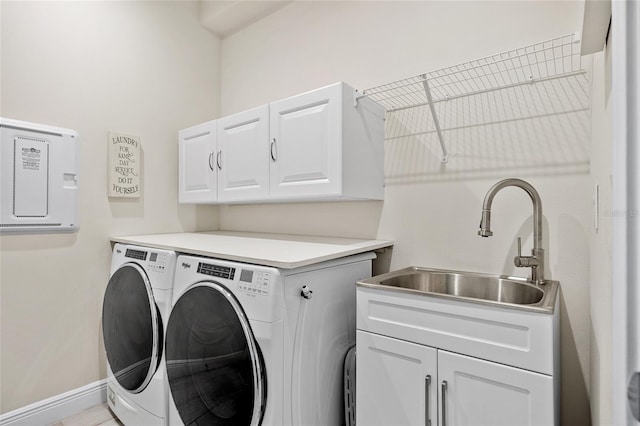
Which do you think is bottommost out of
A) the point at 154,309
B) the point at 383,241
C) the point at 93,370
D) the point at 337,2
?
the point at 93,370

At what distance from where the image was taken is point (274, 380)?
4.18 feet

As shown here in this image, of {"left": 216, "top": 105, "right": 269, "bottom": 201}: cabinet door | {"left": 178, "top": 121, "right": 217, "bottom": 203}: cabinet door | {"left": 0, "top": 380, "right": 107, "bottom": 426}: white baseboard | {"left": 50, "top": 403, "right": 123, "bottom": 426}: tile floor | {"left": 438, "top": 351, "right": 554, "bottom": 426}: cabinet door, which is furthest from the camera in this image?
{"left": 178, "top": 121, "right": 217, "bottom": 203}: cabinet door

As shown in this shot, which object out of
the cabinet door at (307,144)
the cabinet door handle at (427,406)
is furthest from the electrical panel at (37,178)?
the cabinet door handle at (427,406)

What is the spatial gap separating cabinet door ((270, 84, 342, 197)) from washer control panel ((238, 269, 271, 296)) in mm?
593

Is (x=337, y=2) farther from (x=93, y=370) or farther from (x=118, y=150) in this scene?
(x=93, y=370)

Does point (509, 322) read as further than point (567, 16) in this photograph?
No

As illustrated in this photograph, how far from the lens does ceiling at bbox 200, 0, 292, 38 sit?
251 cm

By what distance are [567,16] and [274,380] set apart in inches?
77.1

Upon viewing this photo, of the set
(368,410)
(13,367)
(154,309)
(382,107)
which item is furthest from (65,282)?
(382,107)

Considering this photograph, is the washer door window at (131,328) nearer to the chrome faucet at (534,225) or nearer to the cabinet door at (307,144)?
the cabinet door at (307,144)

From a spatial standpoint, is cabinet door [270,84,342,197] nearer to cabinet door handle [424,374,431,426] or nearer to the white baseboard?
cabinet door handle [424,374,431,426]

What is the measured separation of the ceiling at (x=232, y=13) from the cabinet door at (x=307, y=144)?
3.55ft

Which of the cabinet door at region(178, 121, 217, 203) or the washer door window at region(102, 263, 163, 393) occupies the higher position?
the cabinet door at region(178, 121, 217, 203)

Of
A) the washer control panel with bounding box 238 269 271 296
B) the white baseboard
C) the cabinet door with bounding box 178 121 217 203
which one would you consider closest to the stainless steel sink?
the washer control panel with bounding box 238 269 271 296
